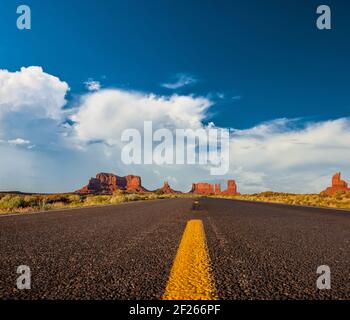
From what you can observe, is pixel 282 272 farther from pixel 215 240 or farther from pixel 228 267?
pixel 215 240

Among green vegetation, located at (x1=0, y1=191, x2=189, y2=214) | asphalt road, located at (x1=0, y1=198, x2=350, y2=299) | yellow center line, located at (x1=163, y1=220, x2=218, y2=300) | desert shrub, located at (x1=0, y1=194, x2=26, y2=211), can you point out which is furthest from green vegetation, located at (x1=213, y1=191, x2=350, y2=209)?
desert shrub, located at (x1=0, y1=194, x2=26, y2=211)

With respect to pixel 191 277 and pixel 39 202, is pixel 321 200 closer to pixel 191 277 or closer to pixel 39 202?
pixel 39 202

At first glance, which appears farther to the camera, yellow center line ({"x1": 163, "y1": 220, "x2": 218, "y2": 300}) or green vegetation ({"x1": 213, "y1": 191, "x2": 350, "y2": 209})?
green vegetation ({"x1": 213, "y1": 191, "x2": 350, "y2": 209})

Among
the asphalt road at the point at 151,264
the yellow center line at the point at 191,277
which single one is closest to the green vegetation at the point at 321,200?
the asphalt road at the point at 151,264

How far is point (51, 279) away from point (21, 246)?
5.66 ft

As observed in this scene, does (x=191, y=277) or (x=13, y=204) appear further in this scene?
(x=13, y=204)

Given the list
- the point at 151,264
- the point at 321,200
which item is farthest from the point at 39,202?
the point at 321,200

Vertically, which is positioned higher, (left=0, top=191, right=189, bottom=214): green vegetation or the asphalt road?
the asphalt road

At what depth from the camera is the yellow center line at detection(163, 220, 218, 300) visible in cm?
181

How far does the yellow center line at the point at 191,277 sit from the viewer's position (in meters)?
1.81

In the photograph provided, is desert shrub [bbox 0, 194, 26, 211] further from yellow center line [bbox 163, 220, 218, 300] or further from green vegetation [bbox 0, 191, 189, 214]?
yellow center line [bbox 163, 220, 218, 300]

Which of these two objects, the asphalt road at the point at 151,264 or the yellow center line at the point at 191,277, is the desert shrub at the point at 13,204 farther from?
the yellow center line at the point at 191,277

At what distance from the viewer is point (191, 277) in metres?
2.20

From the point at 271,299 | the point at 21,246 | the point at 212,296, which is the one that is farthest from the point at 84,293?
the point at 21,246
